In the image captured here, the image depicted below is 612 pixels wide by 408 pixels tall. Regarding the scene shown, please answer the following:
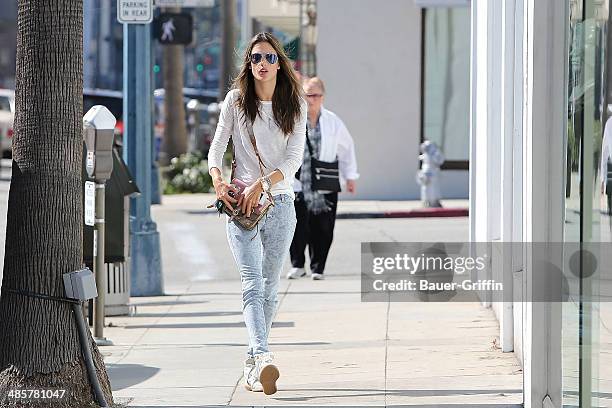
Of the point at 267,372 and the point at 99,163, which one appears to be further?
the point at 99,163

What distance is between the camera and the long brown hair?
7223mm

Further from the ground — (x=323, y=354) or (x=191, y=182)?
(x=191, y=182)

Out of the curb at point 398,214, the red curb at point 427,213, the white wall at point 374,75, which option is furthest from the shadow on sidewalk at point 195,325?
the white wall at point 374,75

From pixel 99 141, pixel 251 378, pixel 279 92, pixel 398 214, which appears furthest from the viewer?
pixel 398 214

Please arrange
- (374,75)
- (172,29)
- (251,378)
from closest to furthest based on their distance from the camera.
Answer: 1. (251,378)
2. (172,29)
3. (374,75)

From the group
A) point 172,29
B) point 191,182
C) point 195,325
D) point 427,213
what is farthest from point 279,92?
point 191,182

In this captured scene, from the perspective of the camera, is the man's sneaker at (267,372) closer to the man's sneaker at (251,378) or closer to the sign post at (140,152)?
the man's sneaker at (251,378)

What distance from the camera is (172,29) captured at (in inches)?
687

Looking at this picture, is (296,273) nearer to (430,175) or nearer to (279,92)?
(279,92)

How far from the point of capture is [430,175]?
20656 mm

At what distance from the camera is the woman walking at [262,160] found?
7.09 metres

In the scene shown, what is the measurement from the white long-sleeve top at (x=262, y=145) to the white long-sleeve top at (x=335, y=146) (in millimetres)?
5068

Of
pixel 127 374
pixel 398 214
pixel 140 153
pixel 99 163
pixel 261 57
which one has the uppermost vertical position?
pixel 261 57

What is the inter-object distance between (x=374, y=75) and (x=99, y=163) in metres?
14.3
